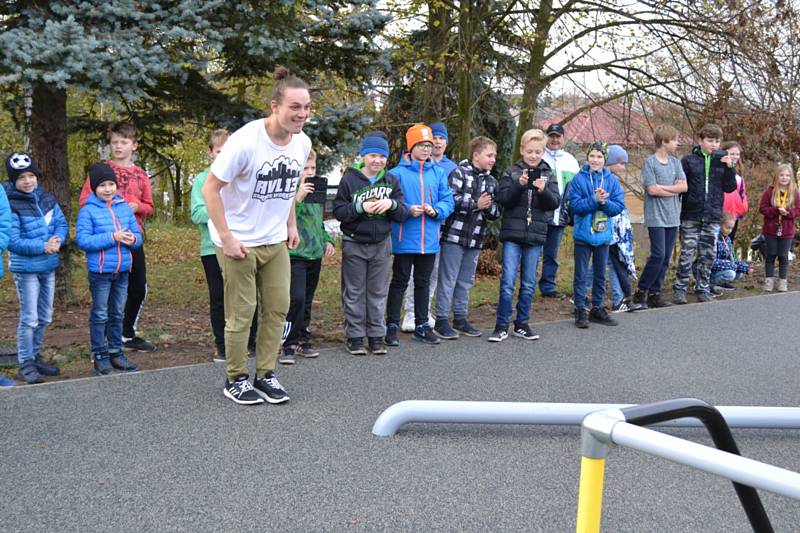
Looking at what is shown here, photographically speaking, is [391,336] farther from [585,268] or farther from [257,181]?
[257,181]

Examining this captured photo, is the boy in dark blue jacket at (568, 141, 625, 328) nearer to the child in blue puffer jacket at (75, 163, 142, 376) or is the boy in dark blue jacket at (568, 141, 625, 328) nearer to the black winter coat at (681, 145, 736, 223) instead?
the black winter coat at (681, 145, 736, 223)

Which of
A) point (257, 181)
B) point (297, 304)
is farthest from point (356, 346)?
point (257, 181)

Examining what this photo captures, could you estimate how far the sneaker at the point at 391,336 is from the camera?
7141mm

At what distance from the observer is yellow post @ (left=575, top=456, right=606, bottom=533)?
1996mm

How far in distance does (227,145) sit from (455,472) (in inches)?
91.6

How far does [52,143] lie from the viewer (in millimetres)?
8891

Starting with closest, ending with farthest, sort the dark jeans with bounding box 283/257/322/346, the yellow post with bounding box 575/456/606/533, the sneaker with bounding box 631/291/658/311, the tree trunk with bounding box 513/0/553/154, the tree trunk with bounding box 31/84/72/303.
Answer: the yellow post with bounding box 575/456/606/533 < the dark jeans with bounding box 283/257/322/346 < the tree trunk with bounding box 31/84/72/303 < the sneaker with bounding box 631/291/658/311 < the tree trunk with bounding box 513/0/553/154

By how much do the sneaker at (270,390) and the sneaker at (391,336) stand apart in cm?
192

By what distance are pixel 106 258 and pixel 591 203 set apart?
15.3 ft

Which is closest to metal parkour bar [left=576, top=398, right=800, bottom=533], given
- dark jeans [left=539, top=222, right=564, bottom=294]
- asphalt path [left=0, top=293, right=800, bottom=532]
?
asphalt path [left=0, top=293, right=800, bottom=532]

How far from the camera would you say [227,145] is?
4824 mm

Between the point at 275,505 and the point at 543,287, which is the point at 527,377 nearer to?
the point at 275,505

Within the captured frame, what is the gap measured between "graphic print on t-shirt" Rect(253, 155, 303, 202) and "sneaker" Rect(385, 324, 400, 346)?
2.32 meters

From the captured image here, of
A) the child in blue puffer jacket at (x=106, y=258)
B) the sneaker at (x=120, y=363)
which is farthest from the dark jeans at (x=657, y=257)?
the sneaker at (x=120, y=363)
